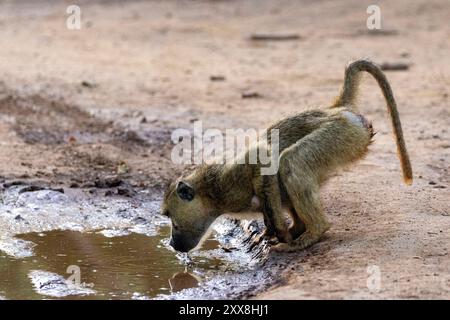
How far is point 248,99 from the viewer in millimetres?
11781

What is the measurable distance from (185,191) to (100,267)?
0.80 metres

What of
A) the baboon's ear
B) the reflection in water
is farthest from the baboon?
the reflection in water

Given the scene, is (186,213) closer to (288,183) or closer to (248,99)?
(288,183)

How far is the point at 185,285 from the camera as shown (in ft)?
20.0

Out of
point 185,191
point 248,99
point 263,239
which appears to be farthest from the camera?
point 248,99

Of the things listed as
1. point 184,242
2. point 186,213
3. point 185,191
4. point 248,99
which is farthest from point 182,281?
point 248,99

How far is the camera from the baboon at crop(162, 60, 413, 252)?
615 cm

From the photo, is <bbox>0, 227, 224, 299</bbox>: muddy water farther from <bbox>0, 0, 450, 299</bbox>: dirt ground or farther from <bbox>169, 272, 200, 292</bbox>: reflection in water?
<bbox>0, 0, 450, 299</bbox>: dirt ground

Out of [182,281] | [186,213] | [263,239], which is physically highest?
[186,213]

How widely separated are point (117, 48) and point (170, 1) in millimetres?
5384

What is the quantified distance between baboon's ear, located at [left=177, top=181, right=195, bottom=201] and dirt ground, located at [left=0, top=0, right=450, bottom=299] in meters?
0.75

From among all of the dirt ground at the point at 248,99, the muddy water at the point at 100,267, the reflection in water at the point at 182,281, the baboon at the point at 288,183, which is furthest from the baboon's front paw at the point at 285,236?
the reflection in water at the point at 182,281
